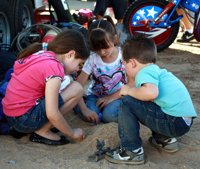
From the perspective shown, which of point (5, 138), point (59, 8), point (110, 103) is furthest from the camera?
point (59, 8)

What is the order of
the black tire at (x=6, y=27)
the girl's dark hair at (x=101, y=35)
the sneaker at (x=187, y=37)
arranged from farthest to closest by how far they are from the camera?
the sneaker at (x=187, y=37) → the black tire at (x=6, y=27) → the girl's dark hair at (x=101, y=35)

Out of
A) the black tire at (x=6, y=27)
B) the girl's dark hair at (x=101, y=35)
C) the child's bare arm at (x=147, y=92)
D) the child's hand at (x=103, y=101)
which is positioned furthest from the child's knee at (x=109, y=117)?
the black tire at (x=6, y=27)

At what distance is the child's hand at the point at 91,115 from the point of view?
2.50 meters

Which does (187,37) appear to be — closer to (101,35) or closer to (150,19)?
(150,19)

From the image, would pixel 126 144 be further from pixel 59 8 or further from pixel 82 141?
pixel 59 8

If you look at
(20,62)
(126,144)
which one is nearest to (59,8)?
(20,62)

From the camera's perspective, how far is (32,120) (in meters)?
2.00

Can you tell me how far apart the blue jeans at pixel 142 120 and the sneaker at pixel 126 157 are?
0.04 m

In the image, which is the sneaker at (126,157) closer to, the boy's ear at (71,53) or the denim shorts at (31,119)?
the denim shorts at (31,119)

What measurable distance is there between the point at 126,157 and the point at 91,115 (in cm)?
74

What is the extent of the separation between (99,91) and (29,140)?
2.99 feet

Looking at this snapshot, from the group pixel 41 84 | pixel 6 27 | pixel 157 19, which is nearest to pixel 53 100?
pixel 41 84

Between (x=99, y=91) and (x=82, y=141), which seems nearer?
(x=82, y=141)

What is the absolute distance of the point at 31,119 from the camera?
2002 millimetres
